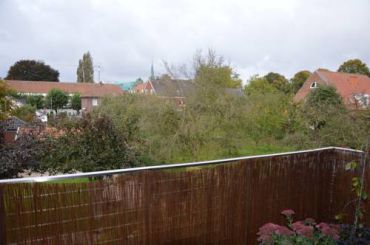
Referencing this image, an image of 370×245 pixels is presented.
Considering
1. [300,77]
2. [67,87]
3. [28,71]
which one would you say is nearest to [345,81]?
[300,77]

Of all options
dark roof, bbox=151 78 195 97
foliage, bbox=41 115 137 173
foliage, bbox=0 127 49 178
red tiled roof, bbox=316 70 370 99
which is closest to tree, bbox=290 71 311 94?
red tiled roof, bbox=316 70 370 99

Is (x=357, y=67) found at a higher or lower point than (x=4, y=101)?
higher

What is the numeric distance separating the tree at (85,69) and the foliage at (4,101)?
1728 inches

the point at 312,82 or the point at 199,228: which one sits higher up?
the point at 312,82

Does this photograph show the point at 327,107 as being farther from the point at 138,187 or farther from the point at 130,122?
the point at 138,187

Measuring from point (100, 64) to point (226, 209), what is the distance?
144 ft

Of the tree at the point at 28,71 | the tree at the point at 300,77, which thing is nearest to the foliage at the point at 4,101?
the tree at the point at 300,77

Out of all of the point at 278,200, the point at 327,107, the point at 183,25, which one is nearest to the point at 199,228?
the point at 278,200

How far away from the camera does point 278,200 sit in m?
3.58

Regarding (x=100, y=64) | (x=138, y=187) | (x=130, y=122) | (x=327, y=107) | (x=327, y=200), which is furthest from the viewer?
(x=100, y=64)

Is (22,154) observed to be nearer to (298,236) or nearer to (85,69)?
(298,236)

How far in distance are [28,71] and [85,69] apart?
10200mm

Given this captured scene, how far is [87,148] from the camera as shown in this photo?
24.5 ft

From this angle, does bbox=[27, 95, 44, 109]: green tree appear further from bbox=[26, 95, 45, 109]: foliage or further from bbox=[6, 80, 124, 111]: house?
bbox=[6, 80, 124, 111]: house
